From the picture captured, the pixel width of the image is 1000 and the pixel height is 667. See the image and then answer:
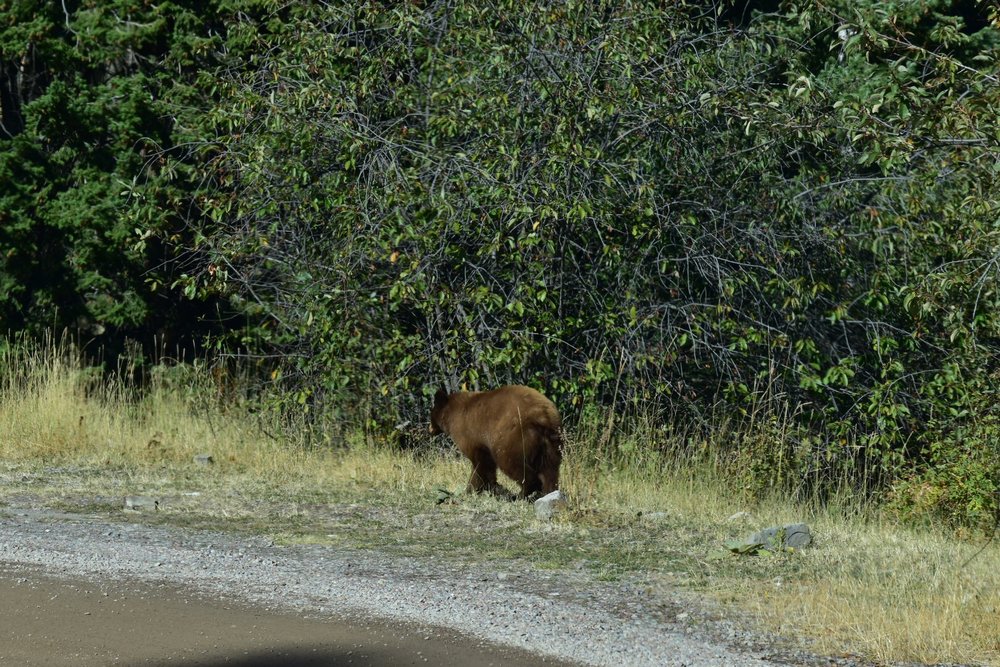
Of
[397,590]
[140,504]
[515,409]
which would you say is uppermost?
[515,409]

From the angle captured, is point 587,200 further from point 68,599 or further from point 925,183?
point 68,599

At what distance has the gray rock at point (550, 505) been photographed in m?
9.83

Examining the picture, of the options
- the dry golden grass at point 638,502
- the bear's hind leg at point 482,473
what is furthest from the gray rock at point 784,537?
the bear's hind leg at point 482,473

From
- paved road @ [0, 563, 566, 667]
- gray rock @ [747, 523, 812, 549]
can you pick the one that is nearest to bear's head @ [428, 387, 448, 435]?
gray rock @ [747, 523, 812, 549]

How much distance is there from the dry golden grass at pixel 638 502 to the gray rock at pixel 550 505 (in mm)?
162

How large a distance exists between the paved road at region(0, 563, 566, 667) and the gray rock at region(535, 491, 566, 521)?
11.1 ft

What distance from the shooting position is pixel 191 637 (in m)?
6.23

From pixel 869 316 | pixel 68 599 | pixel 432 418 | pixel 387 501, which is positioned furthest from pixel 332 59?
pixel 68 599

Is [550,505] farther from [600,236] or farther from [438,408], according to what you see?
[600,236]

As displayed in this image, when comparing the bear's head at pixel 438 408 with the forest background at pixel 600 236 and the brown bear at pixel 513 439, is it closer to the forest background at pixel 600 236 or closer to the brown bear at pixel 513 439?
the brown bear at pixel 513 439

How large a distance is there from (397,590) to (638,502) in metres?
3.97

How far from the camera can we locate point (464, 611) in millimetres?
6766

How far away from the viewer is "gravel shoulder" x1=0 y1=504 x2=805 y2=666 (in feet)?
20.3

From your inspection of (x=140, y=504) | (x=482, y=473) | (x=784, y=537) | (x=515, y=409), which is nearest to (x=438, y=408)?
(x=482, y=473)
